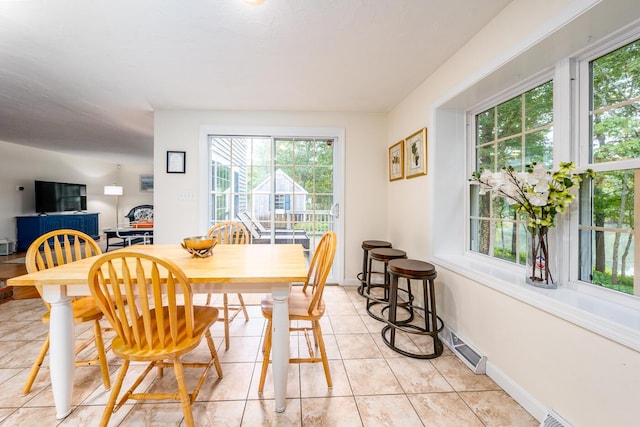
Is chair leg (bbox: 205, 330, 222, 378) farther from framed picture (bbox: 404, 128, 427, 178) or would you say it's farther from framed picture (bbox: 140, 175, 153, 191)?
framed picture (bbox: 140, 175, 153, 191)

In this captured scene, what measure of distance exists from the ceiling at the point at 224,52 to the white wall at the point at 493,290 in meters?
0.24

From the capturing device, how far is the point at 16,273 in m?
3.60

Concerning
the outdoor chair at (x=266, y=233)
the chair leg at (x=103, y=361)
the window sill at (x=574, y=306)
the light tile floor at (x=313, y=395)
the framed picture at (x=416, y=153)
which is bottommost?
the light tile floor at (x=313, y=395)

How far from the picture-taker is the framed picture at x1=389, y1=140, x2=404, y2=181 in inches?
116

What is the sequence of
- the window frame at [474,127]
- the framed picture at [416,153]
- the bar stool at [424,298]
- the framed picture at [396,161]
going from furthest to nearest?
the framed picture at [396,161]
the framed picture at [416,153]
the bar stool at [424,298]
the window frame at [474,127]

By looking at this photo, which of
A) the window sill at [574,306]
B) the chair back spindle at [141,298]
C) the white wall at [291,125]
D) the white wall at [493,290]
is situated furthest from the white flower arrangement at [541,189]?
the white wall at [291,125]

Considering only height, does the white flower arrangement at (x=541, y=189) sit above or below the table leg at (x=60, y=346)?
above

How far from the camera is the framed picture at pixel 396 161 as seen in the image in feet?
9.63

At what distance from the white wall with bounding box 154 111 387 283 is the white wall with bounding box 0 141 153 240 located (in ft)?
16.0

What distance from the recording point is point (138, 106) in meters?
3.14

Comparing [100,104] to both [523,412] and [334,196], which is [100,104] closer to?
[334,196]

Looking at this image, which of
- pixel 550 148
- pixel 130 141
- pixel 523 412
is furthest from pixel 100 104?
pixel 523 412

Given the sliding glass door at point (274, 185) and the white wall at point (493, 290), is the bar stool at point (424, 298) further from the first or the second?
the sliding glass door at point (274, 185)

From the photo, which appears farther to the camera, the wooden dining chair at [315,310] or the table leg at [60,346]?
the wooden dining chair at [315,310]
